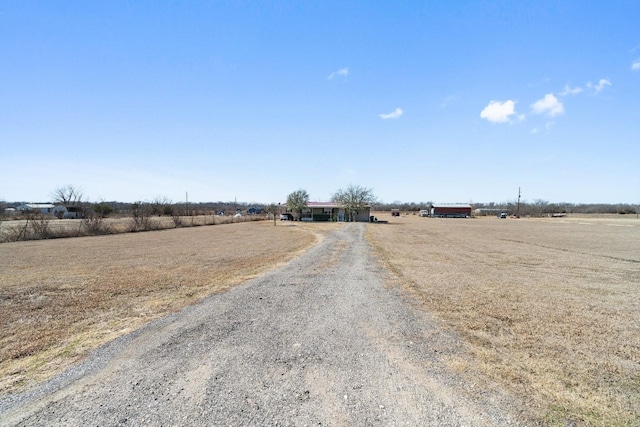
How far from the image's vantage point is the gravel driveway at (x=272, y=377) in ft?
10.7

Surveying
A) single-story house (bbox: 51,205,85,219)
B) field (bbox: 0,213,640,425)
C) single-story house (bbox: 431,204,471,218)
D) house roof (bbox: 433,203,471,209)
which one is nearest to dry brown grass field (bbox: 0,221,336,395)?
field (bbox: 0,213,640,425)

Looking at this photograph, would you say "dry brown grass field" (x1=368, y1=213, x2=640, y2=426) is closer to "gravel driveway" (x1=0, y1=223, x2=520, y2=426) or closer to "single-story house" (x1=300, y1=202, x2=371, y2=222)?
"gravel driveway" (x1=0, y1=223, x2=520, y2=426)

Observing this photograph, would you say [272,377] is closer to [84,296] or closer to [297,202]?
[84,296]

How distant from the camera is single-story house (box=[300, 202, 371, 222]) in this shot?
62.4m

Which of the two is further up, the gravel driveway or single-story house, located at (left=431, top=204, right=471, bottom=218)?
single-story house, located at (left=431, top=204, right=471, bottom=218)

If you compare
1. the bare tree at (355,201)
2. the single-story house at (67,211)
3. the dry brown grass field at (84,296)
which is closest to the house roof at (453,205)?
the bare tree at (355,201)

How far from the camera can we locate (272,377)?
404 cm

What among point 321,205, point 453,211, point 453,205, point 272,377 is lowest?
point 272,377

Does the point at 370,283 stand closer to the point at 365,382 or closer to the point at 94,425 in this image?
the point at 365,382

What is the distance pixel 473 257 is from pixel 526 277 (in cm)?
497

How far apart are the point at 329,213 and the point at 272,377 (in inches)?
2335

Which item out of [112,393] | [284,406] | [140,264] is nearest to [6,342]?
[112,393]

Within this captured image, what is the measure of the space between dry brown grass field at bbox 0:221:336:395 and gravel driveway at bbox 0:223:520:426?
69 cm

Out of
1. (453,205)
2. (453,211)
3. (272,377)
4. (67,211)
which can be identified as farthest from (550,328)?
(453,205)
